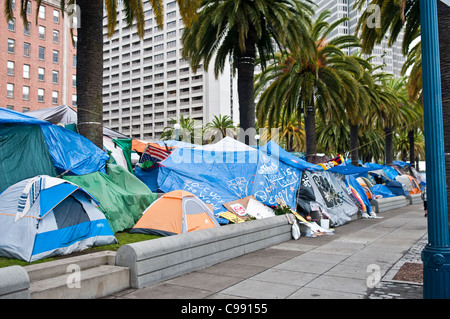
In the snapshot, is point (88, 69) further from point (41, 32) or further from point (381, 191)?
point (41, 32)

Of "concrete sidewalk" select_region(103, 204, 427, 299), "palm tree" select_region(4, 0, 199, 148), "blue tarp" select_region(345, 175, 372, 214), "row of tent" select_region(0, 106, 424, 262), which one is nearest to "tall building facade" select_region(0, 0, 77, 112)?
"row of tent" select_region(0, 106, 424, 262)

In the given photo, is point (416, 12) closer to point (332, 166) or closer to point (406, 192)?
point (332, 166)

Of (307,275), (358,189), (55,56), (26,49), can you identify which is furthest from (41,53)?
(307,275)

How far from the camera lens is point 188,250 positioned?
26.9ft

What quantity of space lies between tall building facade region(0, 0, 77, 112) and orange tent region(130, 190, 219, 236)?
51.1 m

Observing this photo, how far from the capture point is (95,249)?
809cm

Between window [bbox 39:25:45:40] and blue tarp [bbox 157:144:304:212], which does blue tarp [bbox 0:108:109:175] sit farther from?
window [bbox 39:25:45:40]

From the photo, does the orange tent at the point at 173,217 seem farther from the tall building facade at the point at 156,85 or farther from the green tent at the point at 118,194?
the tall building facade at the point at 156,85

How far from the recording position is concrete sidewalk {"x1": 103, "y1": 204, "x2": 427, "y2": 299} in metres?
6.69

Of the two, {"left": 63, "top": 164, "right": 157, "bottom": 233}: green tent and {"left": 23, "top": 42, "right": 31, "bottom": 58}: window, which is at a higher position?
{"left": 23, "top": 42, "right": 31, "bottom": 58}: window

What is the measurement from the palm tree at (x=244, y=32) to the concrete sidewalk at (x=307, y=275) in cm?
741

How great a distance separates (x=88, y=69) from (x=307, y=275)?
7646 mm

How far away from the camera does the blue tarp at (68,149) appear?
10163mm

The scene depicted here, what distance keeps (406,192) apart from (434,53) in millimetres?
27542
